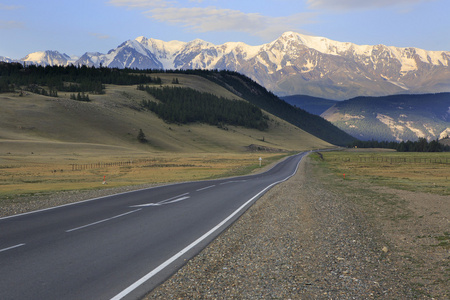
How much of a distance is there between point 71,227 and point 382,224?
1226 centimetres

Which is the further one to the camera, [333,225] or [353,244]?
[333,225]

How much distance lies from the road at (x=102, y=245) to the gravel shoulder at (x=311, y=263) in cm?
74

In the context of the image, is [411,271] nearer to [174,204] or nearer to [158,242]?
[158,242]

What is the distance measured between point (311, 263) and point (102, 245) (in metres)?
6.18

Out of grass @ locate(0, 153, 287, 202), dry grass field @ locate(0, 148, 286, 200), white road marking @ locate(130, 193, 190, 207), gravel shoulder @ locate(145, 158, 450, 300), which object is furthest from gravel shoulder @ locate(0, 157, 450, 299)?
dry grass field @ locate(0, 148, 286, 200)

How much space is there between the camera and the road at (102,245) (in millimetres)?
7980

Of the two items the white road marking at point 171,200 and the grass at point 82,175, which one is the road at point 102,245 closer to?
the white road marking at point 171,200

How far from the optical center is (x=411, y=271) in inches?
354

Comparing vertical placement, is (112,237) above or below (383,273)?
below

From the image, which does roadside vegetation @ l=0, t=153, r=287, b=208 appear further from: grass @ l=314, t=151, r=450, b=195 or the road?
grass @ l=314, t=151, r=450, b=195

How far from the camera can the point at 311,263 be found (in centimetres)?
952

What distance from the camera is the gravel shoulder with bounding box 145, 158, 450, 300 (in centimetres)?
762

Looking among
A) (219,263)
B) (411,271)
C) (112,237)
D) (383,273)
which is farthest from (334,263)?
(112,237)

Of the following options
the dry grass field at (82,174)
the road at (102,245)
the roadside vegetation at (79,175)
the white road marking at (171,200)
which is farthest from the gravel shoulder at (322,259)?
the dry grass field at (82,174)
